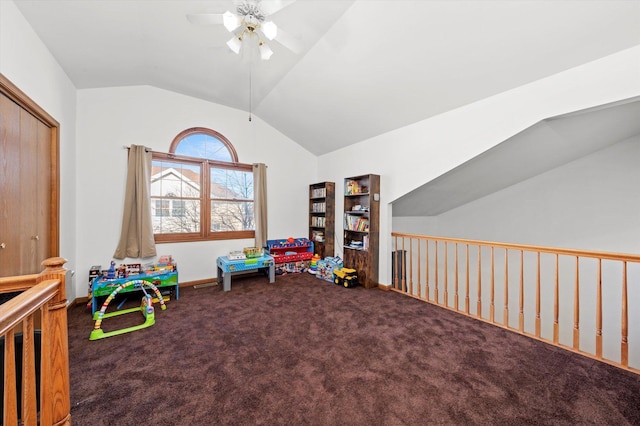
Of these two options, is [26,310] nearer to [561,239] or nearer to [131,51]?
[131,51]

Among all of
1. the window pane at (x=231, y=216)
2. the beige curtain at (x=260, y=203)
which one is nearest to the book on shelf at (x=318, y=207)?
the beige curtain at (x=260, y=203)

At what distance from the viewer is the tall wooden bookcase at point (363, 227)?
145 inches

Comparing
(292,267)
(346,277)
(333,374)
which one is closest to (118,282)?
(292,267)

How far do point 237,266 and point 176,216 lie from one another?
1.30 m

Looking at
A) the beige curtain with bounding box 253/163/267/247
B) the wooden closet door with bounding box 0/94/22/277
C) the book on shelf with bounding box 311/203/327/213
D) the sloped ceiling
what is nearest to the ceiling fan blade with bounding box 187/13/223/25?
the wooden closet door with bounding box 0/94/22/277

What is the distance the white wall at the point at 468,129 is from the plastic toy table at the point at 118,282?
2771 mm

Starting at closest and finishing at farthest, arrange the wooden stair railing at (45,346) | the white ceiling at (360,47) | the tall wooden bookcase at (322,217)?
1. the wooden stair railing at (45,346)
2. the white ceiling at (360,47)
3. the tall wooden bookcase at (322,217)

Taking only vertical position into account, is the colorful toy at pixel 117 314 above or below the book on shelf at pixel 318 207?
below

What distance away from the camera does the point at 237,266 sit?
3.66m

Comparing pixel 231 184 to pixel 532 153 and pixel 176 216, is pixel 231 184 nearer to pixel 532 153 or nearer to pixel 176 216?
pixel 176 216

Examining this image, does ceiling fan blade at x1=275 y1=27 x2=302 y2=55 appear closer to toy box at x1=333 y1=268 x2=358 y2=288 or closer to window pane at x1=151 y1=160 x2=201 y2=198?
window pane at x1=151 y1=160 x2=201 y2=198

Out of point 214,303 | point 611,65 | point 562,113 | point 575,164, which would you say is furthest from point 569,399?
point 575,164

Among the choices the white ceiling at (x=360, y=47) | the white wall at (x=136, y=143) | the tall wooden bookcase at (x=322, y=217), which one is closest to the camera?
the white ceiling at (x=360, y=47)

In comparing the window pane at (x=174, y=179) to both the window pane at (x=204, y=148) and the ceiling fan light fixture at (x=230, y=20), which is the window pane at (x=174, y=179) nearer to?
the window pane at (x=204, y=148)
